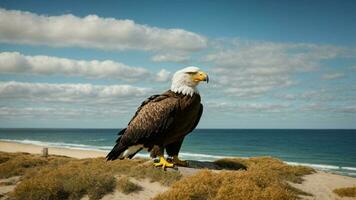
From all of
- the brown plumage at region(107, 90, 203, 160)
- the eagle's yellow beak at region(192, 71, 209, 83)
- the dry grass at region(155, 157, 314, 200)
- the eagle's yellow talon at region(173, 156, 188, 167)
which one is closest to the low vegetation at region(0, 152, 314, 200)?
the dry grass at region(155, 157, 314, 200)

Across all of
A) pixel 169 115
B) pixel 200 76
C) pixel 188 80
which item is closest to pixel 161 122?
pixel 169 115

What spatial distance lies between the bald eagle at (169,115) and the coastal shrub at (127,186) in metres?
1.25

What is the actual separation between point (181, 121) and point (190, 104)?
535 mm

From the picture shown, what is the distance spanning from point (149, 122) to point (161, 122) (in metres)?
0.46

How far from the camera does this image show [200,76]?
9.49 meters

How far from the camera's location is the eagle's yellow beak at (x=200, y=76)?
942 centimetres

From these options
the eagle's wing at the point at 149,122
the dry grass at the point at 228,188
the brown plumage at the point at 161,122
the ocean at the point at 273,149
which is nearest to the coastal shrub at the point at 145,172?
the dry grass at the point at 228,188

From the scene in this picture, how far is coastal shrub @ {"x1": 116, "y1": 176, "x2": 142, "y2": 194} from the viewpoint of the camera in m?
10.5

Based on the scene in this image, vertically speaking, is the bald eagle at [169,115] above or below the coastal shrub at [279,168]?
above

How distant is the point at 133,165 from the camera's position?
12.7 m

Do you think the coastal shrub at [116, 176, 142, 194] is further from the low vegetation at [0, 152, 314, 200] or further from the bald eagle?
the bald eagle

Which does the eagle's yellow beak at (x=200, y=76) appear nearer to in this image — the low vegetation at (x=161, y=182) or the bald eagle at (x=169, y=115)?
the bald eagle at (x=169, y=115)

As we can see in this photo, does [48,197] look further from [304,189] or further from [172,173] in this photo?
[304,189]

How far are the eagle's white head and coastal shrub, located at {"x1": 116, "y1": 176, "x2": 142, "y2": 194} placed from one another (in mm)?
3298
